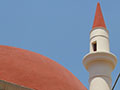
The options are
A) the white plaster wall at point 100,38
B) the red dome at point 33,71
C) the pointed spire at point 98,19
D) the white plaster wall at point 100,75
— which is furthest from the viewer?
the pointed spire at point 98,19

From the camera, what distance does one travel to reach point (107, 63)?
8.97 metres

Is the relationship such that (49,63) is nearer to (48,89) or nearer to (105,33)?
(48,89)

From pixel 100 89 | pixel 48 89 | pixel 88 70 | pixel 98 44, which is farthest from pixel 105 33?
pixel 48 89

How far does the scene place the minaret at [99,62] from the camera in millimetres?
8664

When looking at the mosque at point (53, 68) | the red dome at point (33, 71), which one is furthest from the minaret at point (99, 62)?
the red dome at point (33, 71)

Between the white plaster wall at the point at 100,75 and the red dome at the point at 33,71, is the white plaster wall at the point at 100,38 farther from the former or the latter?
the red dome at the point at 33,71

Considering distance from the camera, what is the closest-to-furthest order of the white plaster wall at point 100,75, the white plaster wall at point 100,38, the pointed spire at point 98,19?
the white plaster wall at point 100,75 → the white plaster wall at point 100,38 → the pointed spire at point 98,19

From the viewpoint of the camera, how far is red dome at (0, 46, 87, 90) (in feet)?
27.3

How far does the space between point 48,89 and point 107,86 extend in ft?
5.25

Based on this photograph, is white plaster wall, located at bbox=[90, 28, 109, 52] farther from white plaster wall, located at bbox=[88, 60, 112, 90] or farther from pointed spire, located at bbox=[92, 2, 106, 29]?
white plaster wall, located at bbox=[88, 60, 112, 90]

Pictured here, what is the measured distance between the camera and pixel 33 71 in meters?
8.66

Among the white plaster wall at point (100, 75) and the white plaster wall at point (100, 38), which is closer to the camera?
the white plaster wall at point (100, 75)

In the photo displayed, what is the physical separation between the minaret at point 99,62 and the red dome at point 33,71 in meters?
0.66

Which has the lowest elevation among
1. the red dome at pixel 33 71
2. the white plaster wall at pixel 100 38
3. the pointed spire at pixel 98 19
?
the red dome at pixel 33 71
